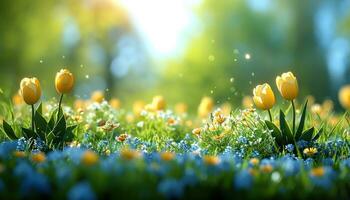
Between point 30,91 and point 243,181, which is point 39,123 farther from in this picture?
point 243,181

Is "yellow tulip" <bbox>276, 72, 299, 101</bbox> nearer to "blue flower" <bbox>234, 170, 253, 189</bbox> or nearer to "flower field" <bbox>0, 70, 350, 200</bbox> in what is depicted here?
"flower field" <bbox>0, 70, 350, 200</bbox>

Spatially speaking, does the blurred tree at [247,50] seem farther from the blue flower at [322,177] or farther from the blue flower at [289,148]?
the blue flower at [322,177]

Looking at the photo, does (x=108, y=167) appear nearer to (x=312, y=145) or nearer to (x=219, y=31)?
(x=312, y=145)

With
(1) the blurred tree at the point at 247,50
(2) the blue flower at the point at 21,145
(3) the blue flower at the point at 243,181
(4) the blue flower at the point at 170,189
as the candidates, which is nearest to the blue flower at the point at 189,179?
(4) the blue flower at the point at 170,189

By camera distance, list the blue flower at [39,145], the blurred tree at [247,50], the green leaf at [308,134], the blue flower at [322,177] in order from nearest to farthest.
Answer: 1. the blue flower at [322,177]
2. the blue flower at [39,145]
3. the green leaf at [308,134]
4. the blurred tree at [247,50]

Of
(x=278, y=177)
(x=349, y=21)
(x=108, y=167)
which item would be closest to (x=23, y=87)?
(x=108, y=167)

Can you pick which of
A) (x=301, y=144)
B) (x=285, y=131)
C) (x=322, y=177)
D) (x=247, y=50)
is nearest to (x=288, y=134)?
(x=285, y=131)
